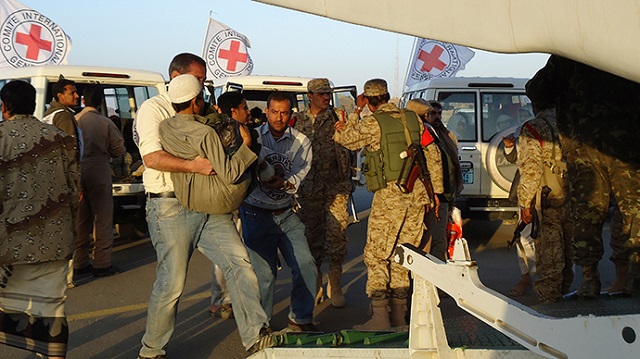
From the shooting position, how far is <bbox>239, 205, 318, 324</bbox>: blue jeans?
5.96 m

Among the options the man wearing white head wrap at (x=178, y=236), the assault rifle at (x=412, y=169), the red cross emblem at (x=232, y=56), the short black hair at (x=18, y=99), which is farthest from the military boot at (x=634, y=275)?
the red cross emblem at (x=232, y=56)

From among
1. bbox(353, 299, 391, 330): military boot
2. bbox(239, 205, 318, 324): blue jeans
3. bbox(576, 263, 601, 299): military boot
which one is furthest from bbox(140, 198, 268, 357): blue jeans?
bbox(576, 263, 601, 299): military boot

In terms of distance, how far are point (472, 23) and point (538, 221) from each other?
439 cm

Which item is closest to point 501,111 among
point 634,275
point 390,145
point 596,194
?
point 390,145

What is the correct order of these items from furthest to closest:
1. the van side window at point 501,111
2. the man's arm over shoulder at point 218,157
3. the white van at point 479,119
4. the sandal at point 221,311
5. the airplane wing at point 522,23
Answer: the van side window at point 501,111
the white van at point 479,119
the sandal at point 221,311
the man's arm over shoulder at point 218,157
the airplane wing at point 522,23

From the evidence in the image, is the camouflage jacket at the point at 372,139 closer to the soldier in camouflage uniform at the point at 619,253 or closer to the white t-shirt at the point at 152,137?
the soldier in camouflage uniform at the point at 619,253

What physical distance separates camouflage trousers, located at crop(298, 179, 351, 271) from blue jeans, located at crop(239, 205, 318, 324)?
832mm

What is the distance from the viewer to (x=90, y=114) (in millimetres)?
8586

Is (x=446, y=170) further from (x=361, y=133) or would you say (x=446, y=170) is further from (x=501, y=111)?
(x=501, y=111)

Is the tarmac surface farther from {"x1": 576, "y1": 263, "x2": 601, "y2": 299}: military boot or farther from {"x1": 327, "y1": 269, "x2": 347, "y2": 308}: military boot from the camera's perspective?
{"x1": 576, "y1": 263, "x2": 601, "y2": 299}: military boot

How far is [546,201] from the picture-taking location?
6062 mm

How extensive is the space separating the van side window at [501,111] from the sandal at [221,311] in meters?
4.75

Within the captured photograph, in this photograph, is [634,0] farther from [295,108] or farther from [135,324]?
[295,108]

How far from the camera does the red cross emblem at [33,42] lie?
1445 centimetres
